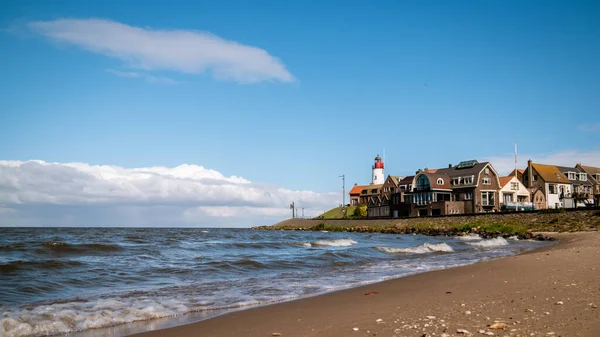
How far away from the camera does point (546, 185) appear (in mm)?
80812

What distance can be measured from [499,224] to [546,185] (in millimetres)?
36346

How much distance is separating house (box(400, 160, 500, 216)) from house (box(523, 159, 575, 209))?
918 cm

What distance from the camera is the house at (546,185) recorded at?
265ft

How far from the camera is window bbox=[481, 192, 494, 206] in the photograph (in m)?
76.1

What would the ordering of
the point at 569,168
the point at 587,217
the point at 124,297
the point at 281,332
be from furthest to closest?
the point at 569,168
the point at 587,217
the point at 124,297
the point at 281,332

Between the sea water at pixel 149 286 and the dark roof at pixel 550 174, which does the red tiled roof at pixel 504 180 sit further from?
the sea water at pixel 149 286

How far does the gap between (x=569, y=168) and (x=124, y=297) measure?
93.8 m

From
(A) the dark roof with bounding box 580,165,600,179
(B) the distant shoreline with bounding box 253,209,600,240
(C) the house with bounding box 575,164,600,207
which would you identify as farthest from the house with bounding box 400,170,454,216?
(A) the dark roof with bounding box 580,165,600,179

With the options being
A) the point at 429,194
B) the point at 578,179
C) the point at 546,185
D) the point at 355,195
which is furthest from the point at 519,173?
the point at 355,195

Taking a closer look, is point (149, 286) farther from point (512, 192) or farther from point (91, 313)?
point (512, 192)

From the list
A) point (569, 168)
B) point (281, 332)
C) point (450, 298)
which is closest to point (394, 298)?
point (450, 298)

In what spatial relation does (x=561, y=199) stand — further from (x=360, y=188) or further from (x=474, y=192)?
(x=360, y=188)

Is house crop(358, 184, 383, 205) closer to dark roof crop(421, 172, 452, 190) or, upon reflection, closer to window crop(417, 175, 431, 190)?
window crop(417, 175, 431, 190)

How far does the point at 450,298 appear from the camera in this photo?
9.43 m
